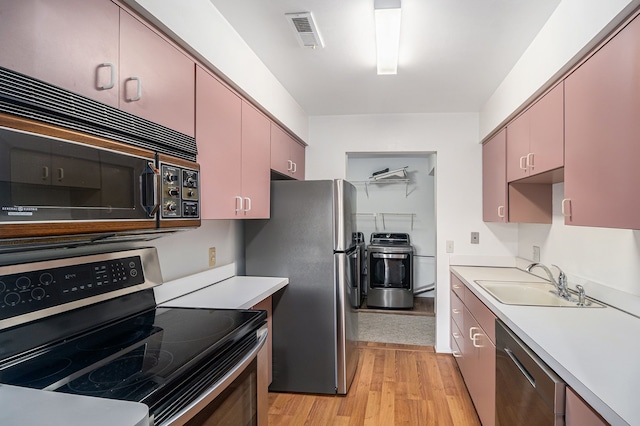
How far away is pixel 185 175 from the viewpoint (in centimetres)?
133

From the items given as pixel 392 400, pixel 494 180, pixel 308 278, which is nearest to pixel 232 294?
pixel 308 278

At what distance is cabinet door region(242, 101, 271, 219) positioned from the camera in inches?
84.3

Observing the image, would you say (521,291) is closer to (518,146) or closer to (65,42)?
(518,146)

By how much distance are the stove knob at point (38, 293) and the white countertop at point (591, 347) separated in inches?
65.3

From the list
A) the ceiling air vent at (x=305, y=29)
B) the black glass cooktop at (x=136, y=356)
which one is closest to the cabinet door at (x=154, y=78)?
the ceiling air vent at (x=305, y=29)

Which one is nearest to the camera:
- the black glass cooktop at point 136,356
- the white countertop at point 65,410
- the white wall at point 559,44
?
the white countertop at point 65,410

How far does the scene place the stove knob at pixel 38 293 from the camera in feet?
3.63

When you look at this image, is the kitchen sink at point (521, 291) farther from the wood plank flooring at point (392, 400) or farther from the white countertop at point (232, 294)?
the white countertop at point (232, 294)

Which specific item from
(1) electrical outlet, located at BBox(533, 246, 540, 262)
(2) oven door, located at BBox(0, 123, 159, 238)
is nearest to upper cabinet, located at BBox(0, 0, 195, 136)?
(2) oven door, located at BBox(0, 123, 159, 238)

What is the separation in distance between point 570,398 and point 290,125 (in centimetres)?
246

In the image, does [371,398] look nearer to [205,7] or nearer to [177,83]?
[177,83]

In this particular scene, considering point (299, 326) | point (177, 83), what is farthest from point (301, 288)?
point (177, 83)

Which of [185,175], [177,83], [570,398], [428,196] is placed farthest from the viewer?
[428,196]

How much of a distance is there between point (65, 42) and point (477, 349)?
2.51 meters
